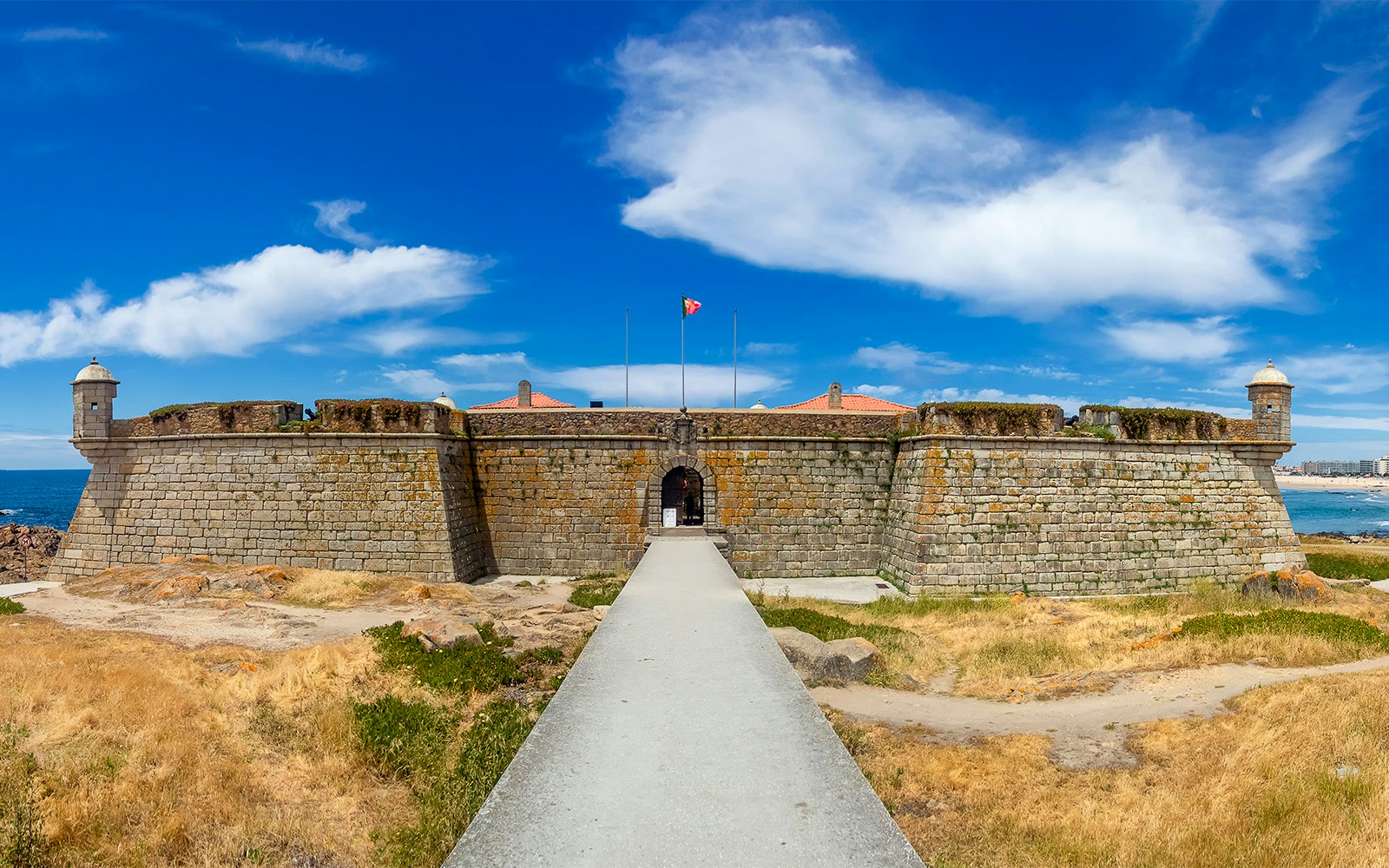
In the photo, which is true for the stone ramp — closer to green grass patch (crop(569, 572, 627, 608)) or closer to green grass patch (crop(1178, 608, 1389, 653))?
green grass patch (crop(569, 572, 627, 608))

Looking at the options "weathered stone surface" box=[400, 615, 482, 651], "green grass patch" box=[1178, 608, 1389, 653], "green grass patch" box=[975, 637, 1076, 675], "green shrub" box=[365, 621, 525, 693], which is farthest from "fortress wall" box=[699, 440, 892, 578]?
"green shrub" box=[365, 621, 525, 693]

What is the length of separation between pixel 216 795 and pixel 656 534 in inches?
505

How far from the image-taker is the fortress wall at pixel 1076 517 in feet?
60.7

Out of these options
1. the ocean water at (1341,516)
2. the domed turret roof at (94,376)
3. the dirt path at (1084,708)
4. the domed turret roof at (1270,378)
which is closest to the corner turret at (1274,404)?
the domed turret roof at (1270,378)

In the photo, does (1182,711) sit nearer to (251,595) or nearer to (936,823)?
(936,823)

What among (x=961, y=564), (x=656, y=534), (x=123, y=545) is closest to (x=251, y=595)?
(x=123, y=545)

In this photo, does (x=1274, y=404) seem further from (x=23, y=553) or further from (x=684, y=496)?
(x=23, y=553)

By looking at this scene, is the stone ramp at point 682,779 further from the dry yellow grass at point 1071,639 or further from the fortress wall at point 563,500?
the fortress wall at point 563,500

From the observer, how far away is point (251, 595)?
15773mm

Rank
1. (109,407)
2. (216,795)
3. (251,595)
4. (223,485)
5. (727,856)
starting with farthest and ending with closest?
(109,407), (223,485), (251,595), (216,795), (727,856)

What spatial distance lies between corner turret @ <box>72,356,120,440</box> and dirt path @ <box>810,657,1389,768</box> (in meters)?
21.8

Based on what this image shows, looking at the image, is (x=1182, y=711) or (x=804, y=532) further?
(x=804, y=532)

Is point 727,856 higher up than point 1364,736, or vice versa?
point 727,856

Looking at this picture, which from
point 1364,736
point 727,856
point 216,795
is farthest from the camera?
point 1364,736
